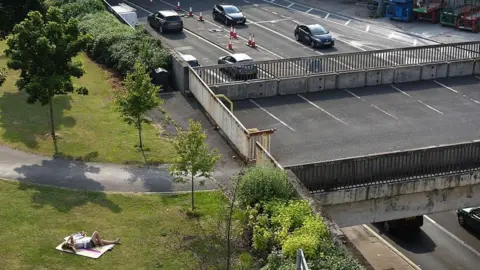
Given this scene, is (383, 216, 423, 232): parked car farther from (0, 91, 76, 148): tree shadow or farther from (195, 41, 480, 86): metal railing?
(0, 91, 76, 148): tree shadow

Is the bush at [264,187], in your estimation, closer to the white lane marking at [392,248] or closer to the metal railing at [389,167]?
the metal railing at [389,167]

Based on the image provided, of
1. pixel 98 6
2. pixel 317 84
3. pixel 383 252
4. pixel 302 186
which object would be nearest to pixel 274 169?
pixel 302 186

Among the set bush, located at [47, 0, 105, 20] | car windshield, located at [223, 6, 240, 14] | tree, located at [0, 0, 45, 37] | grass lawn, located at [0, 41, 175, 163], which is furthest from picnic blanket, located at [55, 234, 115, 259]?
car windshield, located at [223, 6, 240, 14]

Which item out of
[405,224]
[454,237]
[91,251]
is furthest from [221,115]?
[91,251]

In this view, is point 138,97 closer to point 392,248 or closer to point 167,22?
point 392,248

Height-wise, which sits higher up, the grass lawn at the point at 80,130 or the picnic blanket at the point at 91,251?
the picnic blanket at the point at 91,251

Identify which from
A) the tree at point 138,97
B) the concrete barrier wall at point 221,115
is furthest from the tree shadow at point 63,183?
the concrete barrier wall at point 221,115
